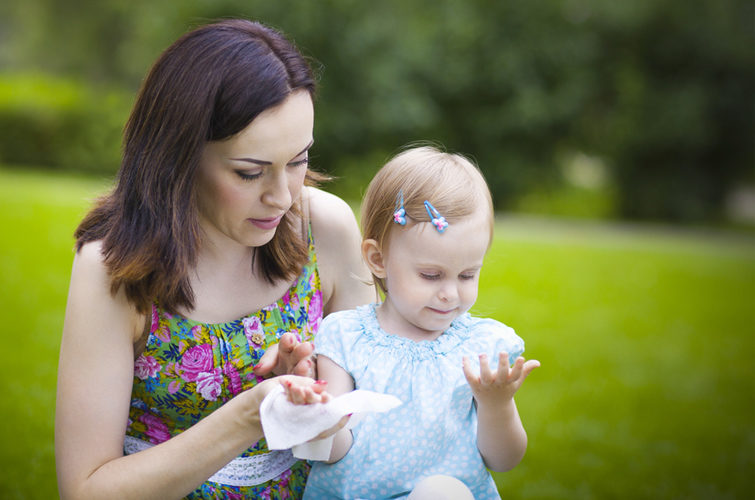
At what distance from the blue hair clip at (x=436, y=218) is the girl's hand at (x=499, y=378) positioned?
343 millimetres

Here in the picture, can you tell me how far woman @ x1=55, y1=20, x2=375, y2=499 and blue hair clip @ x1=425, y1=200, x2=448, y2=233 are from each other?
1.22 ft

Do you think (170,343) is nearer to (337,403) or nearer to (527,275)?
(337,403)

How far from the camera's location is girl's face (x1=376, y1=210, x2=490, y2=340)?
2055 millimetres

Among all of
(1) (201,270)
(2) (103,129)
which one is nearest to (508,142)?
(2) (103,129)

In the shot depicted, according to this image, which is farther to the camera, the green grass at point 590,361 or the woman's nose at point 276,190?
the green grass at point 590,361

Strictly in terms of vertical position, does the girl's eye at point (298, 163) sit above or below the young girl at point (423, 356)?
above

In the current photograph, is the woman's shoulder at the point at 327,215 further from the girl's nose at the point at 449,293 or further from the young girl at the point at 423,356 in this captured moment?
the girl's nose at the point at 449,293

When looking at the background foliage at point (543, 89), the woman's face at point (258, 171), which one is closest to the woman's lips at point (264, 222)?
the woman's face at point (258, 171)

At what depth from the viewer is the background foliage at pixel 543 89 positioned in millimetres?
21531

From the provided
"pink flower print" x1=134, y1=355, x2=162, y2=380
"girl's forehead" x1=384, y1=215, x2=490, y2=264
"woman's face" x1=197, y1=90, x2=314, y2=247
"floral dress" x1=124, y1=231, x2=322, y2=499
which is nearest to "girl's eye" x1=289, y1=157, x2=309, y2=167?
"woman's face" x1=197, y1=90, x2=314, y2=247

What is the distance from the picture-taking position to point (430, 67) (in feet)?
73.4

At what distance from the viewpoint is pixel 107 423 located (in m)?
2.07

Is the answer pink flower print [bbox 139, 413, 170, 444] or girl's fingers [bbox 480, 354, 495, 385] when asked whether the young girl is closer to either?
girl's fingers [bbox 480, 354, 495, 385]

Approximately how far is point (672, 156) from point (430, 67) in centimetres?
759
